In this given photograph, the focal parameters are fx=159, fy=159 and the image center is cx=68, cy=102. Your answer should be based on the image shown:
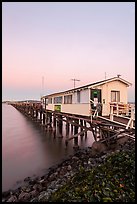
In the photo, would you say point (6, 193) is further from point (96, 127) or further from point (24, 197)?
point (96, 127)

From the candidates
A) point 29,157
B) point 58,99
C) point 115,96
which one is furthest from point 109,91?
point 58,99

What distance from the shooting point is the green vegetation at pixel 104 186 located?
156 inches

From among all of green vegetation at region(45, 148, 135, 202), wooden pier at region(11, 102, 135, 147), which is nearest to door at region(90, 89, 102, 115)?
wooden pier at region(11, 102, 135, 147)

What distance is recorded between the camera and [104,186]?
4.28m

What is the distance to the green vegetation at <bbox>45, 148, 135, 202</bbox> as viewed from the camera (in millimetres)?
3961

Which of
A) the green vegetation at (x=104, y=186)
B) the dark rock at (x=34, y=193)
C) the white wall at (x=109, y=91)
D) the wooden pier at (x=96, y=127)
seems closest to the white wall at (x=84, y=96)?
the white wall at (x=109, y=91)

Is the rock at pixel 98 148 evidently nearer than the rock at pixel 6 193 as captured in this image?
No

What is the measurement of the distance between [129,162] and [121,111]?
5.75 metres

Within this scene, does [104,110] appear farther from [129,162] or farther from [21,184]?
[21,184]

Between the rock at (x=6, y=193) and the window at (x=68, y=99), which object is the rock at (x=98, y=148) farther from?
the window at (x=68, y=99)

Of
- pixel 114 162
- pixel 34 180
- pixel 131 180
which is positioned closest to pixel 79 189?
pixel 131 180

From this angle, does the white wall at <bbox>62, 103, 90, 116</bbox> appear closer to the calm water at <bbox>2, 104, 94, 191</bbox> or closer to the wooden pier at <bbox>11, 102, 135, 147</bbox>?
the wooden pier at <bbox>11, 102, 135, 147</bbox>

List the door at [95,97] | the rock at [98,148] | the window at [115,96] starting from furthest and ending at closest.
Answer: the window at [115,96] < the door at [95,97] < the rock at [98,148]

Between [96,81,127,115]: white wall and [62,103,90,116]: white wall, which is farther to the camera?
[62,103,90,116]: white wall
